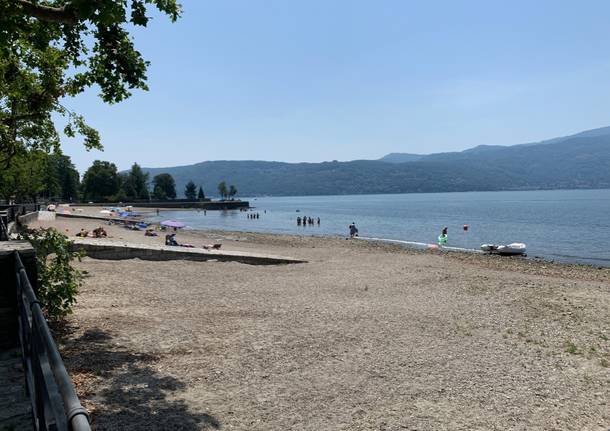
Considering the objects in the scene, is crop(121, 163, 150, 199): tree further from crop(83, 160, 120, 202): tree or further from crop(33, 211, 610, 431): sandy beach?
crop(33, 211, 610, 431): sandy beach

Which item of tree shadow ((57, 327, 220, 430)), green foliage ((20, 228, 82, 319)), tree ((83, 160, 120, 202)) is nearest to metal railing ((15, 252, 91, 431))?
tree shadow ((57, 327, 220, 430))

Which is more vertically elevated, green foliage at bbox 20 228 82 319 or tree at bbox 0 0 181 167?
tree at bbox 0 0 181 167

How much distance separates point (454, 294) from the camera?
15.1 meters

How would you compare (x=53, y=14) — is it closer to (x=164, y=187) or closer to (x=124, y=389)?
(x=124, y=389)

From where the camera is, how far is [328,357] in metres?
8.17

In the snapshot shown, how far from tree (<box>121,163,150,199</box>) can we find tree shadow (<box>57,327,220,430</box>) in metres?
141

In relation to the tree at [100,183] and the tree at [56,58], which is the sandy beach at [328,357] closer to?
the tree at [56,58]

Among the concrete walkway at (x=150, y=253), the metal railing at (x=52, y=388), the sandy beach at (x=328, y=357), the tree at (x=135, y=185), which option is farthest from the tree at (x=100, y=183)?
the metal railing at (x=52, y=388)

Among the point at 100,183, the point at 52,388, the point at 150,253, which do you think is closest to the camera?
the point at 52,388

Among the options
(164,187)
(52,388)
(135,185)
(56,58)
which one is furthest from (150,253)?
(164,187)

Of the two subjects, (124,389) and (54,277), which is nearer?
(124,389)

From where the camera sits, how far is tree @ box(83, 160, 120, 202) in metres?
125

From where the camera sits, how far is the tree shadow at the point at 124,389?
521cm

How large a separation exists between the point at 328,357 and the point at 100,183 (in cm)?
13018
